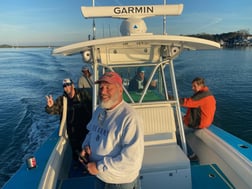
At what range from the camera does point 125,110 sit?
1940mm

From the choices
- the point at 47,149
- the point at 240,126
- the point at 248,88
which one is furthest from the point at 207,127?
the point at 248,88

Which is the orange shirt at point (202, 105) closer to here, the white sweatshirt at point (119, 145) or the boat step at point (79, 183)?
the boat step at point (79, 183)

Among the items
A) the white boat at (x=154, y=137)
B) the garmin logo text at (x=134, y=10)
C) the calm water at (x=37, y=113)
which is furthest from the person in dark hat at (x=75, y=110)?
the calm water at (x=37, y=113)

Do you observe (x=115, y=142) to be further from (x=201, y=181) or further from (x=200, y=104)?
(x=200, y=104)

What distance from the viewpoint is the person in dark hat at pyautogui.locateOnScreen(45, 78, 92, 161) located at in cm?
381

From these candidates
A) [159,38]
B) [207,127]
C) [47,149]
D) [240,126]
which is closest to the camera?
[159,38]

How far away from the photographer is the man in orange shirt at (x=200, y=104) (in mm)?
4098

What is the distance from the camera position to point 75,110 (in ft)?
12.5

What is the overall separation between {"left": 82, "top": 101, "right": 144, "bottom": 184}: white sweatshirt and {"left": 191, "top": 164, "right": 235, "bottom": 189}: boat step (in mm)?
1683

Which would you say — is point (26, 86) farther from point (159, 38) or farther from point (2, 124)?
point (159, 38)

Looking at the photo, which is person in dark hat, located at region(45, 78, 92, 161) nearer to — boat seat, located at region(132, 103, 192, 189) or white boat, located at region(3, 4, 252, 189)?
white boat, located at region(3, 4, 252, 189)

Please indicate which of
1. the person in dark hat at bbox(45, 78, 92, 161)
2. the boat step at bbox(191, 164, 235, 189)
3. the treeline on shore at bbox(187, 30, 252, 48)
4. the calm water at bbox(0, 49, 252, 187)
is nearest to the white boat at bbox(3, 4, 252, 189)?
the boat step at bbox(191, 164, 235, 189)

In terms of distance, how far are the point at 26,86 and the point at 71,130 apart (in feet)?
47.8

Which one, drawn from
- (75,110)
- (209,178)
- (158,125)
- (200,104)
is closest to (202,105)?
(200,104)
